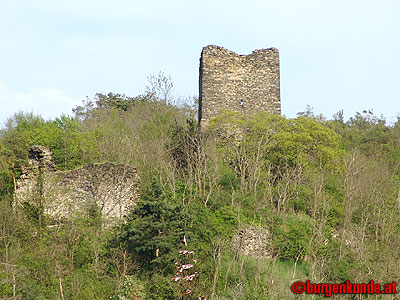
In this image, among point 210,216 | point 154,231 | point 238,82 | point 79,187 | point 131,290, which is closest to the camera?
→ point 131,290

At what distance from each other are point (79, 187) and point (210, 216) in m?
4.35

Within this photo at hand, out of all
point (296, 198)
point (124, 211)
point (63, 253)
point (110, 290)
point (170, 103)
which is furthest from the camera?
point (170, 103)

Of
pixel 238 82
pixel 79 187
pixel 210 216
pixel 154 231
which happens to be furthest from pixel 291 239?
pixel 238 82

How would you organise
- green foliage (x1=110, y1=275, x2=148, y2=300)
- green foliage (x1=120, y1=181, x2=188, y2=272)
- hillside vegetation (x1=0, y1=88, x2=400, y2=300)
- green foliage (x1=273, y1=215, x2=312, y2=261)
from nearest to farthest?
green foliage (x1=110, y1=275, x2=148, y2=300)
hillside vegetation (x1=0, y1=88, x2=400, y2=300)
green foliage (x1=120, y1=181, x2=188, y2=272)
green foliage (x1=273, y1=215, x2=312, y2=261)

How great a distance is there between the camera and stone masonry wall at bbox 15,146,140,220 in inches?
757

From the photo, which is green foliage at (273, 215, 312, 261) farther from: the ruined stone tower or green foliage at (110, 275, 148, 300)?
the ruined stone tower

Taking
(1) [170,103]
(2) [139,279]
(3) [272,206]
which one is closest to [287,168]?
(3) [272,206]

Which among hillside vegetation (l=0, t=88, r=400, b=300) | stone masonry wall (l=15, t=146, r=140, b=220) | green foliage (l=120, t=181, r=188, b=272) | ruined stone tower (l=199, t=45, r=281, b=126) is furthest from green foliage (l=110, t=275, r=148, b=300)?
ruined stone tower (l=199, t=45, r=281, b=126)

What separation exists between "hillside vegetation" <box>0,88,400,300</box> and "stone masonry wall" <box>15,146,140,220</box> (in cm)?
43

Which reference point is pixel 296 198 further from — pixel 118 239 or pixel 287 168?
pixel 118 239

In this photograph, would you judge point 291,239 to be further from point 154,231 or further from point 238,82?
point 238,82

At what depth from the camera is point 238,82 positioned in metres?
26.4

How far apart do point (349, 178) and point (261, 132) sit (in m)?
3.92

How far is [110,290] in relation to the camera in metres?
16.0
